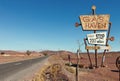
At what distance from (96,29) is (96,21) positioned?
2.01 ft

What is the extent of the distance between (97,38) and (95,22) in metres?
1.77

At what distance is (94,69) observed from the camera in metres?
19.7

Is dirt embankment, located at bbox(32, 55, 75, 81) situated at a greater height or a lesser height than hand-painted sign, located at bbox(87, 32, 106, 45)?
lesser

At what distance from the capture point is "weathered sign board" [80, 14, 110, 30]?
15.6 meters

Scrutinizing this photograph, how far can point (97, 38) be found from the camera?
14320 mm

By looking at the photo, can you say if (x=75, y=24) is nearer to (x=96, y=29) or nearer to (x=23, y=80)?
(x=96, y=29)

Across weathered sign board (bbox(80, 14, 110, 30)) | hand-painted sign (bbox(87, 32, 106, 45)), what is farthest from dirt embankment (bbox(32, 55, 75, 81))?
weathered sign board (bbox(80, 14, 110, 30))

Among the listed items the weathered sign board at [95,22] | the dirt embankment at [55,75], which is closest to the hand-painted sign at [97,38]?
the weathered sign board at [95,22]

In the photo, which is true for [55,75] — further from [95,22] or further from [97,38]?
[95,22]

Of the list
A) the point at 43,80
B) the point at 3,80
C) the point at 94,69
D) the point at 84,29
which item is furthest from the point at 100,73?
the point at 3,80

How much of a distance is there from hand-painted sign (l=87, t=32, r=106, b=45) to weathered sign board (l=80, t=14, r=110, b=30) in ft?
3.25

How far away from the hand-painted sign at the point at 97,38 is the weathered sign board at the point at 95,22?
99cm

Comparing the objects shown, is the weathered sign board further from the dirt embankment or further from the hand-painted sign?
the dirt embankment

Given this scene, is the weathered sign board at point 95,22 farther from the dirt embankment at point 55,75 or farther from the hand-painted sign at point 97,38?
the dirt embankment at point 55,75
